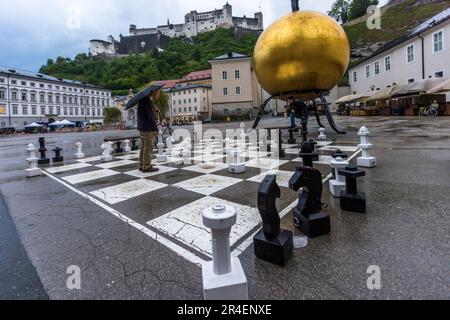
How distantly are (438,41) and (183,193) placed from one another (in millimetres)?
28443

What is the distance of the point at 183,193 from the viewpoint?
12.0 feet

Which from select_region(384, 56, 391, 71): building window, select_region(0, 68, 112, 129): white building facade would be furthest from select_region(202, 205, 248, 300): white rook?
select_region(0, 68, 112, 129): white building facade

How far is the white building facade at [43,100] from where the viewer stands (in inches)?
2211

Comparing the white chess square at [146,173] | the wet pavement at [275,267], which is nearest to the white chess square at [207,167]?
the white chess square at [146,173]

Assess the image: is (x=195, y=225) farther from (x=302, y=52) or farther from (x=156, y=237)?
(x=302, y=52)

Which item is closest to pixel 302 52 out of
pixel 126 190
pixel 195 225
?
pixel 195 225

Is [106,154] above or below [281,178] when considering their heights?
above

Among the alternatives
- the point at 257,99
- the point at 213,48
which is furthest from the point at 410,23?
the point at 213,48

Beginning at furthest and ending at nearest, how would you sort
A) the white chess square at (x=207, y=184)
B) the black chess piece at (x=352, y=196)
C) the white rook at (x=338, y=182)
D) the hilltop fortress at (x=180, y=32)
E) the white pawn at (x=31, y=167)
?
the hilltop fortress at (x=180, y=32) < the white pawn at (x=31, y=167) < the white chess square at (x=207, y=184) < the white rook at (x=338, y=182) < the black chess piece at (x=352, y=196)

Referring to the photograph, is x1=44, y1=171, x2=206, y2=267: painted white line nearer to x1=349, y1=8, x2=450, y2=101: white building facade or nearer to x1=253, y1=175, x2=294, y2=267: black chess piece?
x1=253, y1=175, x2=294, y2=267: black chess piece

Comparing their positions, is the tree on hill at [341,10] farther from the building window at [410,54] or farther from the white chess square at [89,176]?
the white chess square at [89,176]

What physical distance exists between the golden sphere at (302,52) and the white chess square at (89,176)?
165 inches

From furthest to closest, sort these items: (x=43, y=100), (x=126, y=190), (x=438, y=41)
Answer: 1. (x=43, y=100)
2. (x=438, y=41)
3. (x=126, y=190)

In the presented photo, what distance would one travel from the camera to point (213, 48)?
90500 mm
